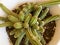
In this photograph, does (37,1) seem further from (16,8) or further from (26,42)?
(26,42)

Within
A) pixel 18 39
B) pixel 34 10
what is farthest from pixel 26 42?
pixel 34 10

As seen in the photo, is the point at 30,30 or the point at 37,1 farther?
the point at 37,1

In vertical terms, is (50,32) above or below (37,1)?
below

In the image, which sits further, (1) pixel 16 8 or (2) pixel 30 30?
(1) pixel 16 8

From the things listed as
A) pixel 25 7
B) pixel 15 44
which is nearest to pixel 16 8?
pixel 25 7

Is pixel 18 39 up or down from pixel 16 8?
down

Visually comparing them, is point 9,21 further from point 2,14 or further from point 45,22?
point 45,22
